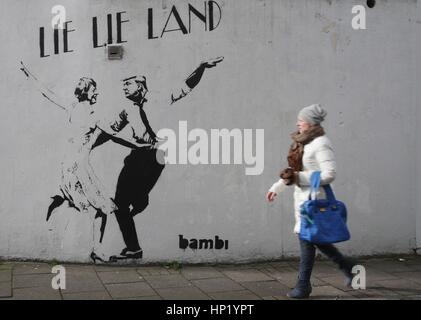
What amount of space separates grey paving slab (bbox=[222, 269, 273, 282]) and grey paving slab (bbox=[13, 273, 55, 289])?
1956mm

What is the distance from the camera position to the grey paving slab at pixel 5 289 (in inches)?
205

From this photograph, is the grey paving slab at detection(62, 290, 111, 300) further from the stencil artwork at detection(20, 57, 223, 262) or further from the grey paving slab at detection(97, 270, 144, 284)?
the stencil artwork at detection(20, 57, 223, 262)

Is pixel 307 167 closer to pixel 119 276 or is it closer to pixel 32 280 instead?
pixel 119 276

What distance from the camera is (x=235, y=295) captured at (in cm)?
537

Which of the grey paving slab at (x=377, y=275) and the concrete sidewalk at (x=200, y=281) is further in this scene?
the grey paving slab at (x=377, y=275)

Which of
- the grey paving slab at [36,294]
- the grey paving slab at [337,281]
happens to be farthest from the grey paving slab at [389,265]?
the grey paving slab at [36,294]

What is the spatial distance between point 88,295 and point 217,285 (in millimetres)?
1341

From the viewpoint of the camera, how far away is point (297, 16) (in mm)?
6637

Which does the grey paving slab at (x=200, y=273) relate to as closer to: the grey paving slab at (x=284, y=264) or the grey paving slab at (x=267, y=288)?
the grey paving slab at (x=267, y=288)

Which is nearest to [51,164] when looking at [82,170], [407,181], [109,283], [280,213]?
[82,170]

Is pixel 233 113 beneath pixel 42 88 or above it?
beneath

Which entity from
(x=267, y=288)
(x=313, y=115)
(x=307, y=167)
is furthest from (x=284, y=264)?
(x=313, y=115)

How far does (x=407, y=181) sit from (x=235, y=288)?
2.90 meters

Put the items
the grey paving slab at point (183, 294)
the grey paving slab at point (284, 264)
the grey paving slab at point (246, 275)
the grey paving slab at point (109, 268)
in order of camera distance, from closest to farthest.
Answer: the grey paving slab at point (183, 294), the grey paving slab at point (246, 275), the grey paving slab at point (109, 268), the grey paving slab at point (284, 264)
